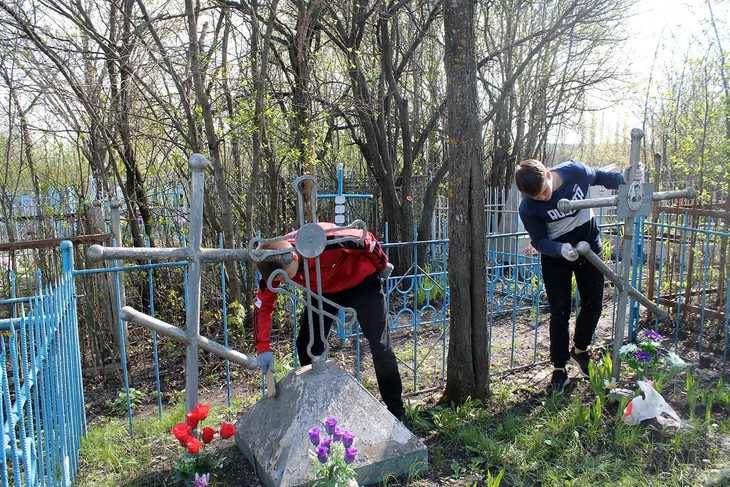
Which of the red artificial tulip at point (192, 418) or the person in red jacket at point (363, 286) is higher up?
the person in red jacket at point (363, 286)

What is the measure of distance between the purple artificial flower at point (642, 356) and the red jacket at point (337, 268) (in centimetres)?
188

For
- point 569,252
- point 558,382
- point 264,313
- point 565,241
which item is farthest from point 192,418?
point 565,241

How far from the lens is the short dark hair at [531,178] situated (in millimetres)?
3213

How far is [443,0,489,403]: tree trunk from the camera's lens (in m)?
3.08

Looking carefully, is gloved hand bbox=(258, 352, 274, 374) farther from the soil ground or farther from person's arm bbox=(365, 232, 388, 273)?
person's arm bbox=(365, 232, 388, 273)

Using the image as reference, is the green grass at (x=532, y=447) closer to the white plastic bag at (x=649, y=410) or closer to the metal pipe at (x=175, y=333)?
the white plastic bag at (x=649, y=410)

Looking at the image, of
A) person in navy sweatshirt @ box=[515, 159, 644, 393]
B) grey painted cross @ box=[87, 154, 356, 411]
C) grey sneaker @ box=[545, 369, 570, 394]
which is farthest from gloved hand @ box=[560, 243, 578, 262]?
grey painted cross @ box=[87, 154, 356, 411]

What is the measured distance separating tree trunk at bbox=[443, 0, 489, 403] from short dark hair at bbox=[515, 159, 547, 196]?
0.86 feet

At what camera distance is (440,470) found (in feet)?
8.77

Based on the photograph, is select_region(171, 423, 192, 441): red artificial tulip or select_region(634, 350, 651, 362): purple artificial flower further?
select_region(634, 350, 651, 362): purple artificial flower

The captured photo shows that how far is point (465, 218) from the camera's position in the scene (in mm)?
3238

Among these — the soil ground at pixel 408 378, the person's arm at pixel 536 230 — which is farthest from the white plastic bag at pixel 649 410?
the person's arm at pixel 536 230

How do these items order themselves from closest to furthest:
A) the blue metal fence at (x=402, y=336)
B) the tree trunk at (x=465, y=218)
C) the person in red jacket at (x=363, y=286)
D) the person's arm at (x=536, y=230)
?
the blue metal fence at (x=402, y=336) → the person in red jacket at (x=363, y=286) → the tree trunk at (x=465, y=218) → the person's arm at (x=536, y=230)

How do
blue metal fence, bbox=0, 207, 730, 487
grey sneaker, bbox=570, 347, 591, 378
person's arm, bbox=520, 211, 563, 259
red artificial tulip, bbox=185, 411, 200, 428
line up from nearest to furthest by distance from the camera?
blue metal fence, bbox=0, 207, 730, 487
red artificial tulip, bbox=185, 411, 200, 428
person's arm, bbox=520, 211, 563, 259
grey sneaker, bbox=570, 347, 591, 378
